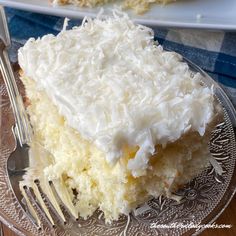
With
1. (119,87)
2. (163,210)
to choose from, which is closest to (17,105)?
(119,87)

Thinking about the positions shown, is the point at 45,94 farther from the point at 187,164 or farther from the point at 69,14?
the point at 69,14

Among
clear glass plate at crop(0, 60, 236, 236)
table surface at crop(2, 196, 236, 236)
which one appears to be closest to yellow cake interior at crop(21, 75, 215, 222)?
clear glass plate at crop(0, 60, 236, 236)

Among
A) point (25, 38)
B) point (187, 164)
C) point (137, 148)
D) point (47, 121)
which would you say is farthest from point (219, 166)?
point (25, 38)

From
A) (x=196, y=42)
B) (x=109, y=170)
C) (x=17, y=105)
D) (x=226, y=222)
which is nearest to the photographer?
(x=109, y=170)

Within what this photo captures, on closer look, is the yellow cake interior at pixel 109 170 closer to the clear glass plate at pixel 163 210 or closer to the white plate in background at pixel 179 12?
the clear glass plate at pixel 163 210

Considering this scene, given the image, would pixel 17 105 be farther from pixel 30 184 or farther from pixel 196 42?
pixel 196 42
